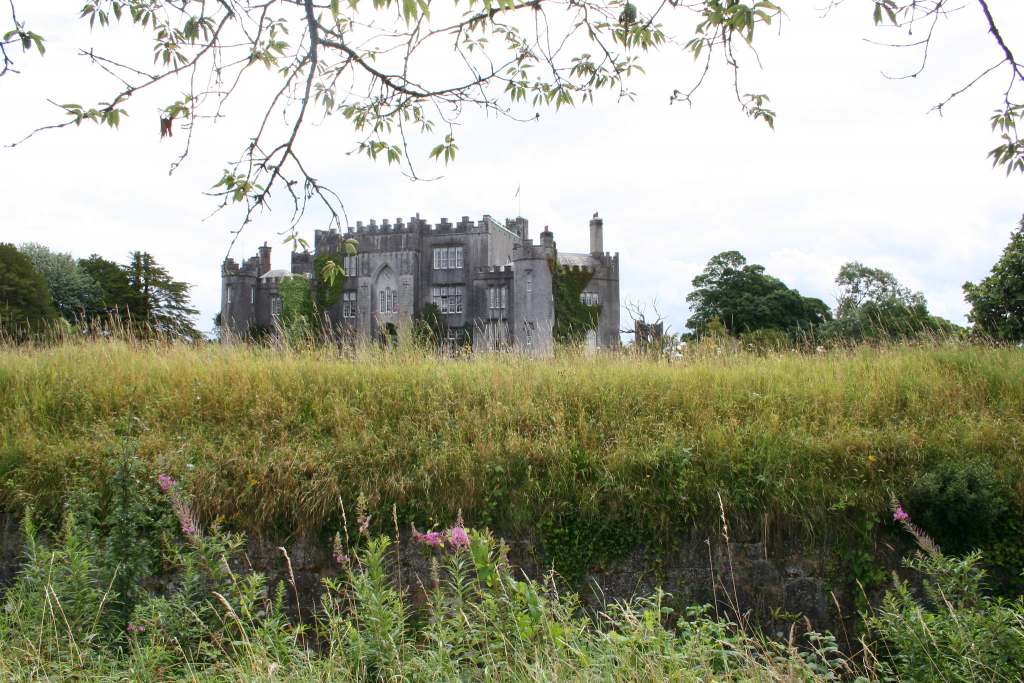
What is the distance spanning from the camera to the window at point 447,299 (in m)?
41.3

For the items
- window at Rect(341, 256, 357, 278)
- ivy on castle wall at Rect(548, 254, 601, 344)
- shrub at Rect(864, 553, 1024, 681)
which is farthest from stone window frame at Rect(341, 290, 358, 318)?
shrub at Rect(864, 553, 1024, 681)

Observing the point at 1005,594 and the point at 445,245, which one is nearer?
the point at 1005,594

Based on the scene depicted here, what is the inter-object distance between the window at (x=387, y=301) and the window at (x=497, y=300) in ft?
18.3

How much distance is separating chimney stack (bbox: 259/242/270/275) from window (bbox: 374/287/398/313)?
10184 mm

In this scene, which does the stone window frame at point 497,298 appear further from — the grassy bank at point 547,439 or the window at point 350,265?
the grassy bank at point 547,439

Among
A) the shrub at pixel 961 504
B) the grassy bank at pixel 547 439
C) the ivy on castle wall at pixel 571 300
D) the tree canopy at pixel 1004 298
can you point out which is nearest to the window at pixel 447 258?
the ivy on castle wall at pixel 571 300

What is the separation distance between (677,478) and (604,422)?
1.19m

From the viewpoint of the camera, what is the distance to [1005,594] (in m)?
6.42

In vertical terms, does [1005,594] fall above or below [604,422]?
below

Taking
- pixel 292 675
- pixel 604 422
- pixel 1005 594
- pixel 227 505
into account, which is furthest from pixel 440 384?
pixel 1005 594

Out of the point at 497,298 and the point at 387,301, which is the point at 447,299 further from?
the point at 387,301

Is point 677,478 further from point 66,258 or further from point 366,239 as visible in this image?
point 66,258

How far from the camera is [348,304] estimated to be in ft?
140

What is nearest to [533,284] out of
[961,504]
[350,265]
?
[350,265]
